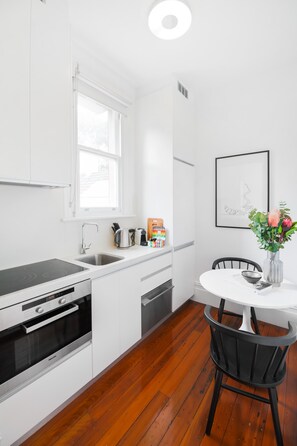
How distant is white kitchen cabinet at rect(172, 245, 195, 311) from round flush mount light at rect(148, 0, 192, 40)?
2043 mm

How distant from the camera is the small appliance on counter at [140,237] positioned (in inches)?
97.7

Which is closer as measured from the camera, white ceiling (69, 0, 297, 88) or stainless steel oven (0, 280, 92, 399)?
stainless steel oven (0, 280, 92, 399)

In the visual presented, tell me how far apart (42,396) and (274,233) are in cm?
186

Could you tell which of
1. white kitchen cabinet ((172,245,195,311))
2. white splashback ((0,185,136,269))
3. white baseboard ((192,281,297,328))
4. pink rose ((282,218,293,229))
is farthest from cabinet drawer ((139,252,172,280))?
pink rose ((282,218,293,229))

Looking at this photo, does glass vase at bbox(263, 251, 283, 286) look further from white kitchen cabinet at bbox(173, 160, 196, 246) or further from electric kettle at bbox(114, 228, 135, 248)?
electric kettle at bbox(114, 228, 135, 248)

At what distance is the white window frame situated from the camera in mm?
1992

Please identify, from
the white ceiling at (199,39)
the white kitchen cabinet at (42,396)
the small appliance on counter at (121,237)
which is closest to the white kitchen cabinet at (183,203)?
the small appliance on counter at (121,237)

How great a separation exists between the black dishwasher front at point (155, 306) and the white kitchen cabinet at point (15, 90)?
1.52 metres

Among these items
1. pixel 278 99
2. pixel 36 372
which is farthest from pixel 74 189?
pixel 278 99

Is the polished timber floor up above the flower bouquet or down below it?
below

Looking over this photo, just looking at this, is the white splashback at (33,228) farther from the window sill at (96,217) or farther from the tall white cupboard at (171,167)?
the tall white cupboard at (171,167)

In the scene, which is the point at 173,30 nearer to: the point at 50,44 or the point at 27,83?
the point at 50,44

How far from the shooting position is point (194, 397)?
1.47m

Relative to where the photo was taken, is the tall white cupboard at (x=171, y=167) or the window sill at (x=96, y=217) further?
the tall white cupboard at (x=171, y=167)
